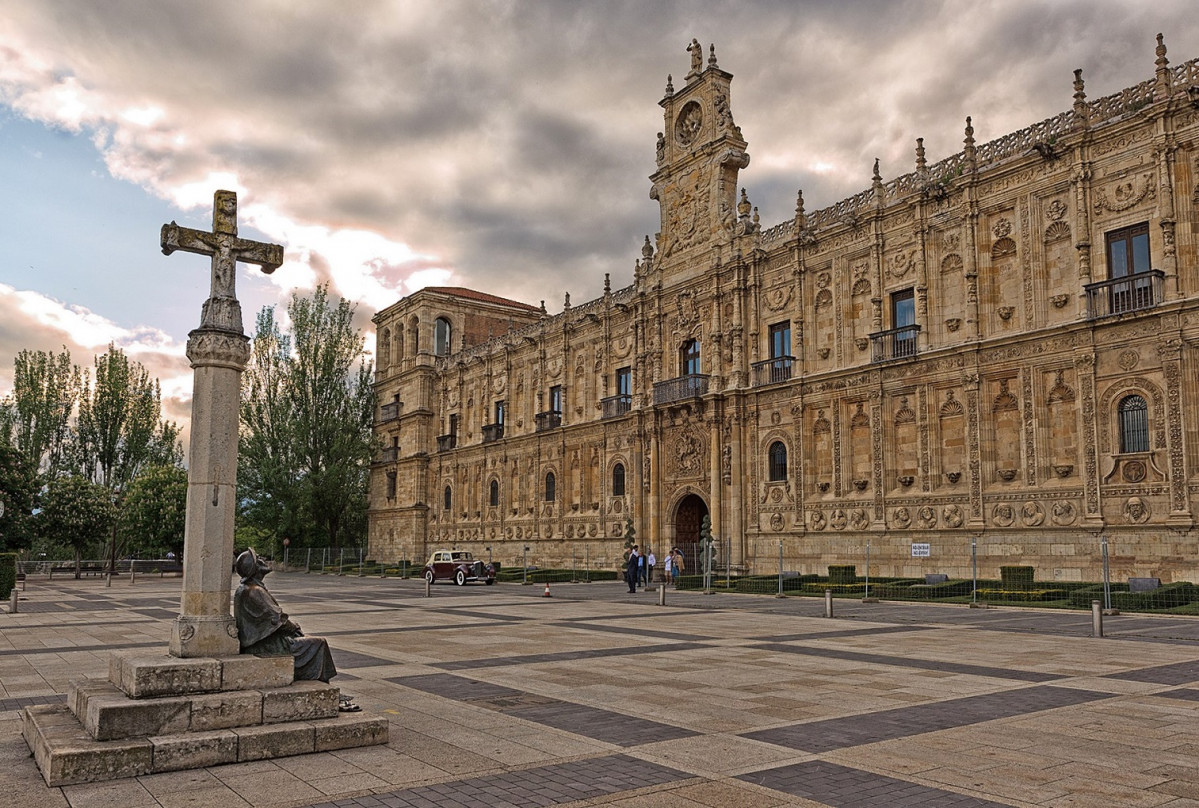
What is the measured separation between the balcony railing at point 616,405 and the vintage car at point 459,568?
344 inches

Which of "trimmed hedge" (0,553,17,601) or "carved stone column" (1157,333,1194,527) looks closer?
"carved stone column" (1157,333,1194,527)

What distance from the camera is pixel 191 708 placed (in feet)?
21.9

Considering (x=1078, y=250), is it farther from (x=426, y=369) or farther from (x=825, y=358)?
(x=426, y=369)

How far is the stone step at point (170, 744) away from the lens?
19.7ft

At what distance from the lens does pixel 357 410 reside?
192ft

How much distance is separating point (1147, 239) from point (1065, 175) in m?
2.83

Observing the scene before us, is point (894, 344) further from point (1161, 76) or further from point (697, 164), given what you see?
point (697, 164)

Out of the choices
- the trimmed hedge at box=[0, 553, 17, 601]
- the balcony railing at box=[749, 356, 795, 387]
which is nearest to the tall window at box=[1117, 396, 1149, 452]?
the balcony railing at box=[749, 356, 795, 387]

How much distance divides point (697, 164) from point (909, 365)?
1361 cm

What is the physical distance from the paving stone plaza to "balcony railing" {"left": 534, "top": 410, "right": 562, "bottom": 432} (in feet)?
96.2

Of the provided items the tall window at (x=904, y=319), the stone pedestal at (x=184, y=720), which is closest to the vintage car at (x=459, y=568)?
the tall window at (x=904, y=319)

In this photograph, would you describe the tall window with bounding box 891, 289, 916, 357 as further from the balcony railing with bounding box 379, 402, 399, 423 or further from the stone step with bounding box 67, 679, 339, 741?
the balcony railing with bounding box 379, 402, 399, 423

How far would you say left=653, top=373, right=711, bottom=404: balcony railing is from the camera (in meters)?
35.9

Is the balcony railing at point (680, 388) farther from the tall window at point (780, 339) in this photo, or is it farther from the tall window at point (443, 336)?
the tall window at point (443, 336)
